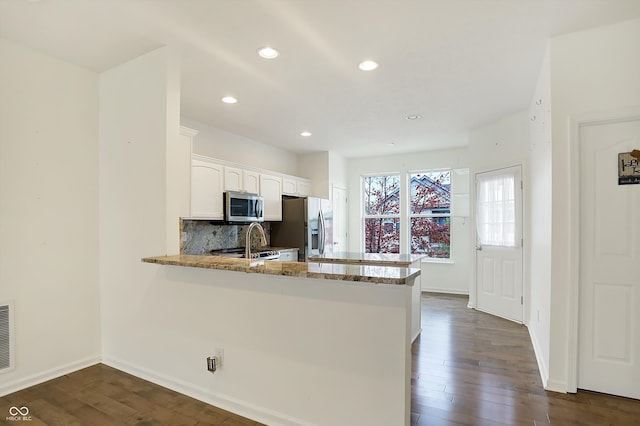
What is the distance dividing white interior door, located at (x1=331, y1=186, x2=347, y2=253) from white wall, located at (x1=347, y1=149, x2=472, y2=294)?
7.9 inches

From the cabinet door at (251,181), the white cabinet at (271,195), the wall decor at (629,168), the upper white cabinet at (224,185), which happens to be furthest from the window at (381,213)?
the wall decor at (629,168)

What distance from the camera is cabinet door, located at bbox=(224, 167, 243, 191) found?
437 cm

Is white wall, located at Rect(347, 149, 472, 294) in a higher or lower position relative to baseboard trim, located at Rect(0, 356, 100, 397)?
higher

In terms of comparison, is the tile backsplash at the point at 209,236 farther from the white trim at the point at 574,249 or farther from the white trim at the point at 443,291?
the white trim at the point at 574,249

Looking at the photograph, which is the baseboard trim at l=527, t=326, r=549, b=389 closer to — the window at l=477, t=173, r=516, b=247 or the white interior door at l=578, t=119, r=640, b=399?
the white interior door at l=578, t=119, r=640, b=399

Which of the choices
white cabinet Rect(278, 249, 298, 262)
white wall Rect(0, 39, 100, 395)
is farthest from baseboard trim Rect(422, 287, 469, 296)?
white wall Rect(0, 39, 100, 395)

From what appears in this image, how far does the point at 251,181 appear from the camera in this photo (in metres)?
4.85

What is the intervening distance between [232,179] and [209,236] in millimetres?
859

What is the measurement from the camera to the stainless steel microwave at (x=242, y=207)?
431cm

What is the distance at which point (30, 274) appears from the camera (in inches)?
106

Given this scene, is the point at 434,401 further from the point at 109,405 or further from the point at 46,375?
the point at 46,375

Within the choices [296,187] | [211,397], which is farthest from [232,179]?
[211,397]

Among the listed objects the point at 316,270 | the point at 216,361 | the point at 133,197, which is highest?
the point at 133,197

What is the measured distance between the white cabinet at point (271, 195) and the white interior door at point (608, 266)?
3783 mm
